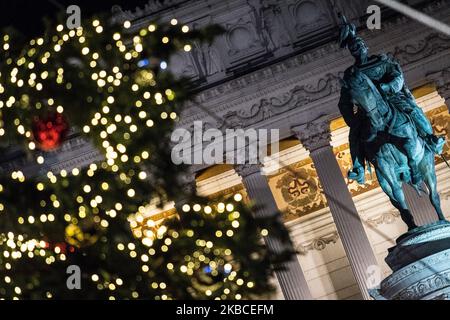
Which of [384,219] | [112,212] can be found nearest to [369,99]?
[112,212]

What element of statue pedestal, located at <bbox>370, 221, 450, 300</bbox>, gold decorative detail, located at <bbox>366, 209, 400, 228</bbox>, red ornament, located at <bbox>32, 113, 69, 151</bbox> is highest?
red ornament, located at <bbox>32, 113, 69, 151</bbox>

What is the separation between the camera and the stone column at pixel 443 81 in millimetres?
34188

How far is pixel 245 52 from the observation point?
1428 inches

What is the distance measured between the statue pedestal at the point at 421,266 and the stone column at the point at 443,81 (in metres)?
15.6

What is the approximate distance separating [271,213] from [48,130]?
699 inches

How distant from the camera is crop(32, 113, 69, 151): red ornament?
15570mm

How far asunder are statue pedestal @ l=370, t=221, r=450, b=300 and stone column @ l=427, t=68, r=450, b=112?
15566 millimetres

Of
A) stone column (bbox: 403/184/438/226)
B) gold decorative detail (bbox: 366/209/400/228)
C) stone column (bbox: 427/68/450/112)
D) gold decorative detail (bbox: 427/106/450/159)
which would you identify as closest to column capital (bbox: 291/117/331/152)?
stone column (bbox: 403/184/438/226)

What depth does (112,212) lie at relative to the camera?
1436cm

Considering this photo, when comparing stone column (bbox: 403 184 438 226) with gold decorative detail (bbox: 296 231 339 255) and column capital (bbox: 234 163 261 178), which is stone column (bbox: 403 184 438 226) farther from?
gold decorative detail (bbox: 296 231 339 255)
